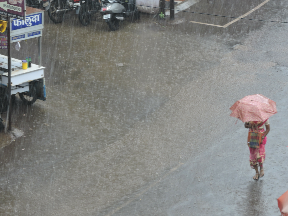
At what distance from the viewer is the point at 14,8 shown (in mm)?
9633

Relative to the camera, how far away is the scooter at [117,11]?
53.8ft

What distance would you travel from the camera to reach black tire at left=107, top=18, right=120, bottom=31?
1646 cm

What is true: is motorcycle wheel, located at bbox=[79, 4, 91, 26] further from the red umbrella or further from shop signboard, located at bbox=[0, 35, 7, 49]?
the red umbrella

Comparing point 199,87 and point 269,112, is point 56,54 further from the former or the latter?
point 269,112

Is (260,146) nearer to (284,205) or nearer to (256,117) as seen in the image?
(256,117)

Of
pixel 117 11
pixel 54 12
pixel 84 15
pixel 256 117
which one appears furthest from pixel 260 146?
pixel 54 12

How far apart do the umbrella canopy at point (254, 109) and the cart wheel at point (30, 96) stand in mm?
5244

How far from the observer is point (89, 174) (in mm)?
8945

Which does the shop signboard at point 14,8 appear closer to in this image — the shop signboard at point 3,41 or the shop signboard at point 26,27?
the shop signboard at point 26,27

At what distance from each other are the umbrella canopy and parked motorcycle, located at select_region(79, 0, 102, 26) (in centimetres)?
1002

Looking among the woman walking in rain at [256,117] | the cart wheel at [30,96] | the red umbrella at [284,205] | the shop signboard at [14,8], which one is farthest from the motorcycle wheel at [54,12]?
the red umbrella at [284,205]

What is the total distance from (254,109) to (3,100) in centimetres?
608
